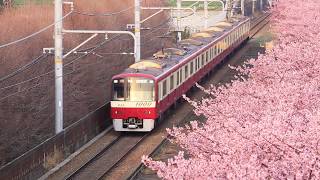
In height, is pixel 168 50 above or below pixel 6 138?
above

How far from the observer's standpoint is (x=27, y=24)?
3119 centimetres

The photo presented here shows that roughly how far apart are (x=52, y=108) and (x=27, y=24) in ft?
19.2

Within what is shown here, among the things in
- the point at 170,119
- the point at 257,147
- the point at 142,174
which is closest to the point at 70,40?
the point at 170,119

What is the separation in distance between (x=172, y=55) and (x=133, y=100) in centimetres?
577

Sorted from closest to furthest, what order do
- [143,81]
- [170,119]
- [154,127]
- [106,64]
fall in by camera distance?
1. [143,81]
2. [154,127]
3. [170,119]
4. [106,64]

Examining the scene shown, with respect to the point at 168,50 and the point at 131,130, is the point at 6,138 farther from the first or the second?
the point at 168,50

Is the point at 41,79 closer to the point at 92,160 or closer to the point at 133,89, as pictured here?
the point at 133,89

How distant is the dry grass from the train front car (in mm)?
3721

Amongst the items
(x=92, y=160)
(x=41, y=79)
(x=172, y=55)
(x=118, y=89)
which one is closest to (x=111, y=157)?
(x=92, y=160)

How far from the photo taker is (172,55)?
27.0 meters

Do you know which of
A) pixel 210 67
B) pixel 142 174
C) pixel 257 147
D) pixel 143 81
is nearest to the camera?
pixel 257 147

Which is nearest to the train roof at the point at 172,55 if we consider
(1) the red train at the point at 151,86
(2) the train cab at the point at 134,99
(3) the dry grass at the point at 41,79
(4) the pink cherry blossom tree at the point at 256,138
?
(1) the red train at the point at 151,86

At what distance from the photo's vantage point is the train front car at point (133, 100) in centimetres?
2158

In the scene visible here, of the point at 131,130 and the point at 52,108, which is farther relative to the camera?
the point at 52,108
